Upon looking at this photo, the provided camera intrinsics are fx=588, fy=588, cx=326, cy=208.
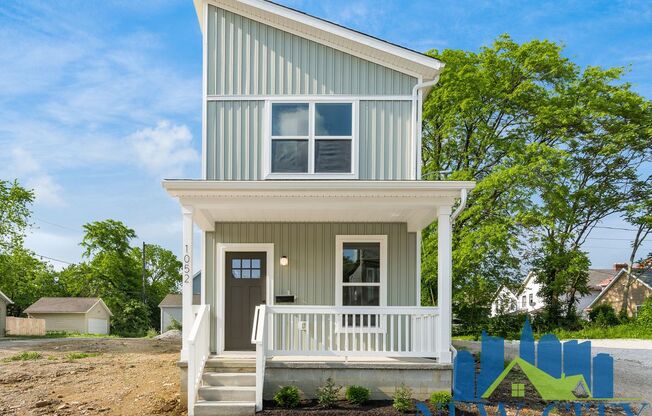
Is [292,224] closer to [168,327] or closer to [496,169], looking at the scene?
[496,169]

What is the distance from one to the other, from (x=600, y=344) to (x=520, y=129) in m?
9.15

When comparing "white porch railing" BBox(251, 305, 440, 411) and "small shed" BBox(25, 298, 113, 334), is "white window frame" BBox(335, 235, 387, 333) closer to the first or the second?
"white porch railing" BBox(251, 305, 440, 411)

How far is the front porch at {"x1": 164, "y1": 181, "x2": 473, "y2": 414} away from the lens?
30.1ft

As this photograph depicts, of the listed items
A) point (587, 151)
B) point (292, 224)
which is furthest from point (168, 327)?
point (292, 224)

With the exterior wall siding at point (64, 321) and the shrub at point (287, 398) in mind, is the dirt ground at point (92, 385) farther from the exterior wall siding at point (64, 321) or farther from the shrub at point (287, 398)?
the exterior wall siding at point (64, 321)

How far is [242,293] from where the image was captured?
11.1 meters

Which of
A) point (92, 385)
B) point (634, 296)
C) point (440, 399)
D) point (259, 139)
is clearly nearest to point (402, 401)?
point (440, 399)

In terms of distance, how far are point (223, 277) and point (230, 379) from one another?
2279 mm

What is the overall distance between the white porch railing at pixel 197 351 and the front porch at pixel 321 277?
2 centimetres

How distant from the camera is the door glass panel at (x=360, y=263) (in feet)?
36.6

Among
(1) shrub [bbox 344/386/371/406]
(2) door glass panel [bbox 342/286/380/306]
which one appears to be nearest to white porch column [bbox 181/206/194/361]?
(1) shrub [bbox 344/386/371/406]

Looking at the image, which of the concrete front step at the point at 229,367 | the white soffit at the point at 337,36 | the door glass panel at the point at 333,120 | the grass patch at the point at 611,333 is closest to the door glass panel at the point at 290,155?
the door glass panel at the point at 333,120

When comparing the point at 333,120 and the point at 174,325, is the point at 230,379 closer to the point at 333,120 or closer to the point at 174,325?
the point at 333,120

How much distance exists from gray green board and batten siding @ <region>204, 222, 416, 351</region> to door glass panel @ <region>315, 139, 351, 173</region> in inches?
42.4
